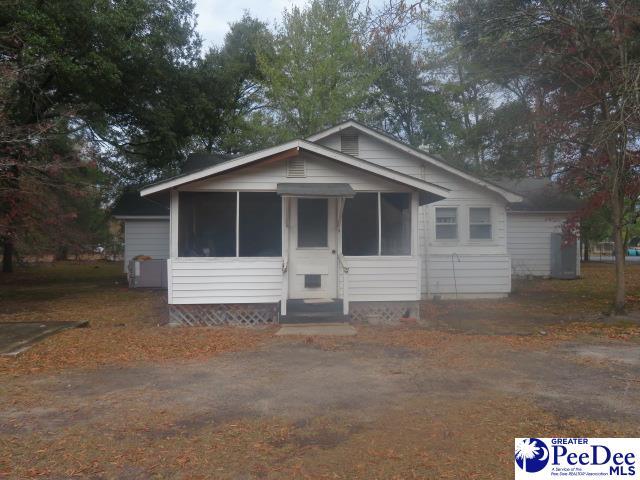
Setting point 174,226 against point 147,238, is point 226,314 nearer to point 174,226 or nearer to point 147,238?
point 174,226

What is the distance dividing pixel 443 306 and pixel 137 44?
11.8m

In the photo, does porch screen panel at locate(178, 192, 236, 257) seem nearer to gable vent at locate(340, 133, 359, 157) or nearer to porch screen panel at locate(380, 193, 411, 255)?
porch screen panel at locate(380, 193, 411, 255)

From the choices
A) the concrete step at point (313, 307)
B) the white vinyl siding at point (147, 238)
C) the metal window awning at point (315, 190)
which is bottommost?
the concrete step at point (313, 307)

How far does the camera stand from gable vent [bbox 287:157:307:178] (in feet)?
34.4

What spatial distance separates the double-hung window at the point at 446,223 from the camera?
1485 cm

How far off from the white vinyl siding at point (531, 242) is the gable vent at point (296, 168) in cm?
1259

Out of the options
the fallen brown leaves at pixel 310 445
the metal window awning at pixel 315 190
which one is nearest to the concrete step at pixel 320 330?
the metal window awning at pixel 315 190

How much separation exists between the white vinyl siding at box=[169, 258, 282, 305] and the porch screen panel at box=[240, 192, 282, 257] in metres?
0.52

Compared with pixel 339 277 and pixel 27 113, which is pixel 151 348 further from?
pixel 27 113

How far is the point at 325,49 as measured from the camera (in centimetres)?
2500

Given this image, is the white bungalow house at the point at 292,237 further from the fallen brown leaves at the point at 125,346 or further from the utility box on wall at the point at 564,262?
the utility box on wall at the point at 564,262

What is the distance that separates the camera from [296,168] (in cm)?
1053

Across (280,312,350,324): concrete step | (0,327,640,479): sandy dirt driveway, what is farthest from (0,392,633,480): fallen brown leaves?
(280,312,350,324): concrete step

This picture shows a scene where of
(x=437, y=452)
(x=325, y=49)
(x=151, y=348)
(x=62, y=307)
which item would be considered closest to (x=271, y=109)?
(x=325, y=49)
